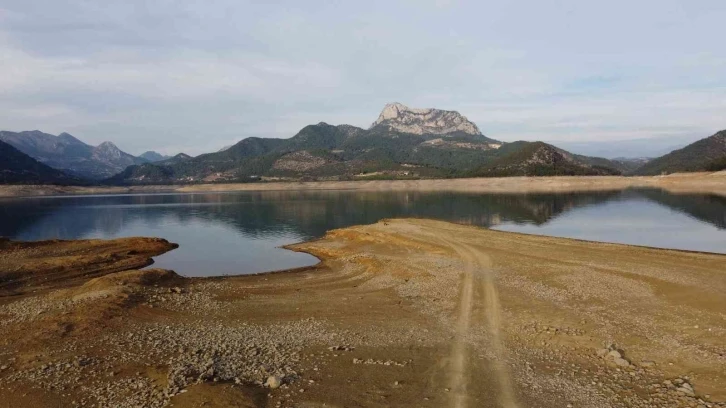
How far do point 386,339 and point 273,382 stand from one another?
4425 millimetres

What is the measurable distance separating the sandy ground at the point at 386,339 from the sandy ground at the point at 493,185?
Result: 293ft

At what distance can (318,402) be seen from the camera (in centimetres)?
904

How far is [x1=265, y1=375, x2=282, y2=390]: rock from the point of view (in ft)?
31.3

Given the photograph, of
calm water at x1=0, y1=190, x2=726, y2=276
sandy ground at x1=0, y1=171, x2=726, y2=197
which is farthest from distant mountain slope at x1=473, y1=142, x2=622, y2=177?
calm water at x1=0, y1=190, x2=726, y2=276

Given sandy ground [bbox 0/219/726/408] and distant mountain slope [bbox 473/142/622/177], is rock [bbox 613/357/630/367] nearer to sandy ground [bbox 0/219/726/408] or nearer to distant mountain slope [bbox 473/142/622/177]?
sandy ground [bbox 0/219/726/408]

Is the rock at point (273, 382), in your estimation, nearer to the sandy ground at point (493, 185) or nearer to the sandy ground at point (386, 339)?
the sandy ground at point (386, 339)

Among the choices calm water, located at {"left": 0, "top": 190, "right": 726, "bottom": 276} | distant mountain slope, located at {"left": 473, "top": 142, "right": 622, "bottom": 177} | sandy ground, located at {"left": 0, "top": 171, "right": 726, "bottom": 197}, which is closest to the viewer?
calm water, located at {"left": 0, "top": 190, "right": 726, "bottom": 276}

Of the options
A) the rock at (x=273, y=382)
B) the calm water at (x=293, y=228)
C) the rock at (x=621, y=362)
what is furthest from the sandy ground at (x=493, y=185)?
the rock at (x=273, y=382)

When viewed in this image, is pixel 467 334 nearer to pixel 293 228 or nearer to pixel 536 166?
pixel 293 228

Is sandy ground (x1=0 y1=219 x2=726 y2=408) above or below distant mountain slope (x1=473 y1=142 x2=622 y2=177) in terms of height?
below

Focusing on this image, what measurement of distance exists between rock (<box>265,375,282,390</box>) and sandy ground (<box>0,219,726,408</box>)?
37 millimetres

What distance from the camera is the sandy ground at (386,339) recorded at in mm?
9438

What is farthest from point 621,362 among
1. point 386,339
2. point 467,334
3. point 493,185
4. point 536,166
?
point 536,166

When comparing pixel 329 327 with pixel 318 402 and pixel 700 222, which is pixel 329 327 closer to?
pixel 318 402
